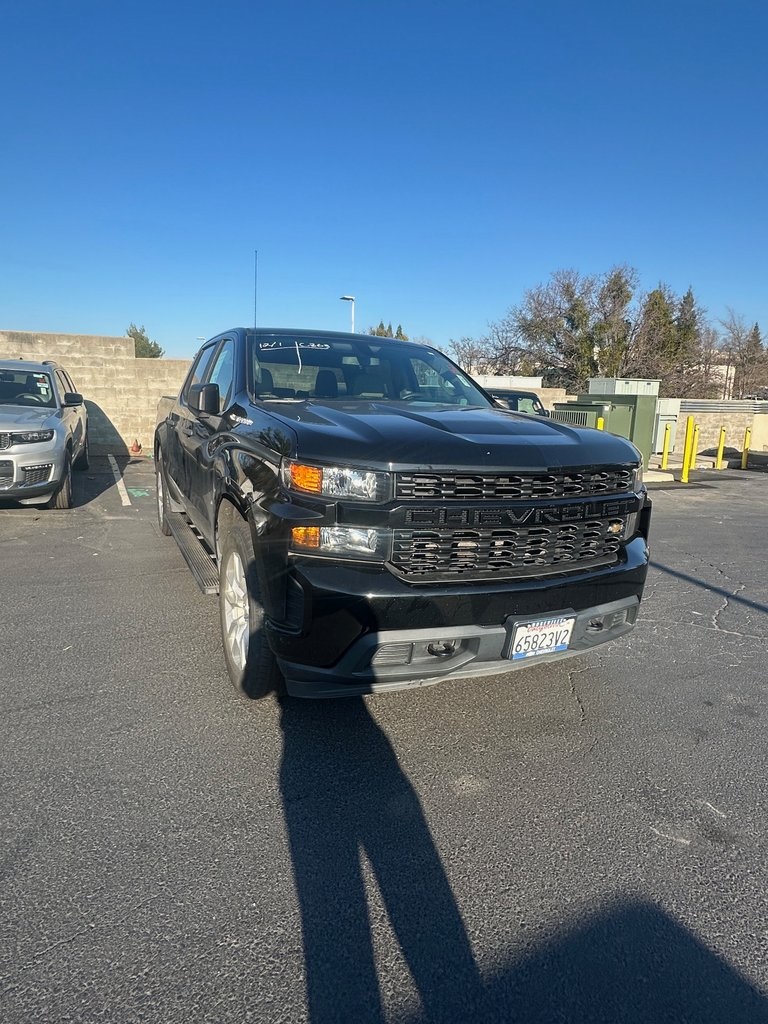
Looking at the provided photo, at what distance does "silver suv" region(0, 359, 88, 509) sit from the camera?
712 cm

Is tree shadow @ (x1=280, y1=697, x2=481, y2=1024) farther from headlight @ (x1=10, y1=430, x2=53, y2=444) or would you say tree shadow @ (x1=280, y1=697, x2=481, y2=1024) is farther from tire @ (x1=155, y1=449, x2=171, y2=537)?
headlight @ (x1=10, y1=430, x2=53, y2=444)

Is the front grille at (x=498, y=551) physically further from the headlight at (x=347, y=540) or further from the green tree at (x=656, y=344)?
the green tree at (x=656, y=344)

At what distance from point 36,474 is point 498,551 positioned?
20.3 ft

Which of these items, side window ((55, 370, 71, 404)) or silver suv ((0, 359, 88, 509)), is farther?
side window ((55, 370, 71, 404))

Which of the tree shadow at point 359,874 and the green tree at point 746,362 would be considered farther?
the green tree at point 746,362

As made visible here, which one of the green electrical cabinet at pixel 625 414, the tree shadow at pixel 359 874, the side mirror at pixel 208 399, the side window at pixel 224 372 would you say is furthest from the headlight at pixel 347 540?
the green electrical cabinet at pixel 625 414

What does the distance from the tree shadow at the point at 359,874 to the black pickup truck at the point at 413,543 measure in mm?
394

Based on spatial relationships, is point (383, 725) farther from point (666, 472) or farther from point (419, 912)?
point (666, 472)

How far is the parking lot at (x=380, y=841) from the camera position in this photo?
1.86m

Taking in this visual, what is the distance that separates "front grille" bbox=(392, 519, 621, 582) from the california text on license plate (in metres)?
0.22

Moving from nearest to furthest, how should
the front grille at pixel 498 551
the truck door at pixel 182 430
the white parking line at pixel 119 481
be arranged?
the front grille at pixel 498 551
the truck door at pixel 182 430
the white parking line at pixel 119 481

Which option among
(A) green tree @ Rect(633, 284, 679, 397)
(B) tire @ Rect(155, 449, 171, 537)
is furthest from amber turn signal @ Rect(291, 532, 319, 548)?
(A) green tree @ Rect(633, 284, 679, 397)

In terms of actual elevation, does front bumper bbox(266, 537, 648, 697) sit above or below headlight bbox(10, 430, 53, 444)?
below

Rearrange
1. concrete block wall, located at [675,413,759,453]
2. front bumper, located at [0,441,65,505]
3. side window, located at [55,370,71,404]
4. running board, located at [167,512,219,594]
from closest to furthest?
running board, located at [167,512,219,594] < front bumper, located at [0,441,65,505] < side window, located at [55,370,71,404] < concrete block wall, located at [675,413,759,453]
